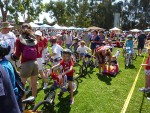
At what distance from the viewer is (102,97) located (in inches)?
300

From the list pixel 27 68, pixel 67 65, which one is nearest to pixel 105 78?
pixel 67 65

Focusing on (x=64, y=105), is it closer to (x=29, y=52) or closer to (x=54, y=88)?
(x=54, y=88)

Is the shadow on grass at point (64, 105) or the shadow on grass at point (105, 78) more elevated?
the shadow on grass at point (64, 105)

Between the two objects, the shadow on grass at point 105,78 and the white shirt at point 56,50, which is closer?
the white shirt at point 56,50

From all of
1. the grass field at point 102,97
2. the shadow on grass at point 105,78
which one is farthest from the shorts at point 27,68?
the shadow on grass at point 105,78

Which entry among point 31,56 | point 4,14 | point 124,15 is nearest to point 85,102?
point 31,56

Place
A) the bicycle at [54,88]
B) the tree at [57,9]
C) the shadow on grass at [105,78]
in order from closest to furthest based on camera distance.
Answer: the bicycle at [54,88] → the shadow on grass at [105,78] → the tree at [57,9]

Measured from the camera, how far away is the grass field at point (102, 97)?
21.4 ft

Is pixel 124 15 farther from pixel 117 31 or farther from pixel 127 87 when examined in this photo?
pixel 127 87

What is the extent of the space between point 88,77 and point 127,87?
1778 millimetres

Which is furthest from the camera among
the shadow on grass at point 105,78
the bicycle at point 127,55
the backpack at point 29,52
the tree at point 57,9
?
the tree at point 57,9

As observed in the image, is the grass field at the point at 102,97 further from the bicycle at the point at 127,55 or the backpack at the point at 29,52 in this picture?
the bicycle at the point at 127,55

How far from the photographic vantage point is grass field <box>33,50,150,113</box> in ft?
21.4

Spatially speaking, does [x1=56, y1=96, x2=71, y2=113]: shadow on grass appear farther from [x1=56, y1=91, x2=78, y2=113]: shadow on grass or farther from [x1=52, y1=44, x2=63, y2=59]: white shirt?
[x1=52, y1=44, x2=63, y2=59]: white shirt
